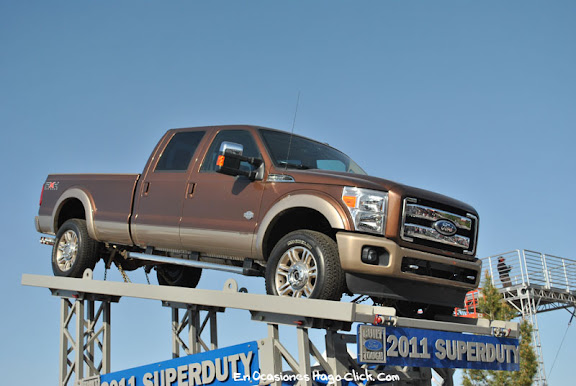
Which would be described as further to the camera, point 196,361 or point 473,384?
point 473,384

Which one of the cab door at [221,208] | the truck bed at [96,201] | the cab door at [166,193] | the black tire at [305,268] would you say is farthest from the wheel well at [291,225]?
the truck bed at [96,201]

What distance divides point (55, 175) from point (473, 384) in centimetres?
1427

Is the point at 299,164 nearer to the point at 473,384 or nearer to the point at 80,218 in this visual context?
the point at 80,218

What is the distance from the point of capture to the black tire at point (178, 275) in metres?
9.60

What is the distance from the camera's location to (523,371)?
64.7 ft

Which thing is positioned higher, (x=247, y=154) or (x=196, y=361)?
(x=247, y=154)

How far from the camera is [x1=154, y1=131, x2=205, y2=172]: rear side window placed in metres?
7.68

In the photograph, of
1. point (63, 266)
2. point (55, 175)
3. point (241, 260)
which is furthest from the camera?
point (55, 175)

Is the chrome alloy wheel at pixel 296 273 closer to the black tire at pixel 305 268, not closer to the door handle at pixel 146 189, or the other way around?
the black tire at pixel 305 268

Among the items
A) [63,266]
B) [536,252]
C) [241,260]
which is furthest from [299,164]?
[536,252]

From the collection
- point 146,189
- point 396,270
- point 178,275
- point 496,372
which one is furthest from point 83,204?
point 496,372

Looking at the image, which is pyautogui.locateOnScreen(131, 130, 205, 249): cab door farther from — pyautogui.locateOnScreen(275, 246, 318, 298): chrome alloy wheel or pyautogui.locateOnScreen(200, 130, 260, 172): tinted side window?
pyautogui.locateOnScreen(275, 246, 318, 298): chrome alloy wheel

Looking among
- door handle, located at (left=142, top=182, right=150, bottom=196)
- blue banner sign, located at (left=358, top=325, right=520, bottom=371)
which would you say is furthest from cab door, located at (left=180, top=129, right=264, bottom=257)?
blue banner sign, located at (left=358, top=325, right=520, bottom=371)

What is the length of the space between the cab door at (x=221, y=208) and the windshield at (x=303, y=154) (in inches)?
8.4
